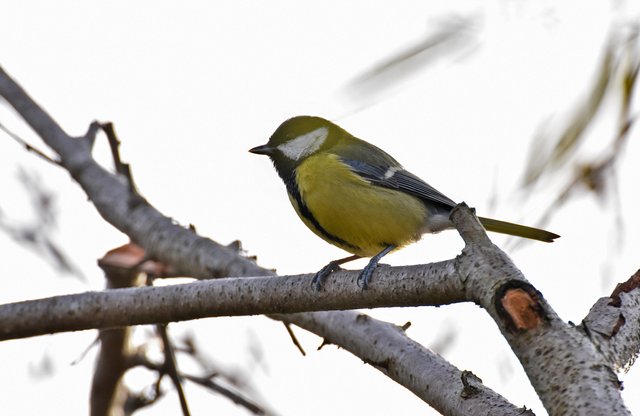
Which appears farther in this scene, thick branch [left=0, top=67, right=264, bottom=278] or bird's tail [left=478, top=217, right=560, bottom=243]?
thick branch [left=0, top=67, right=264, bottom=278]

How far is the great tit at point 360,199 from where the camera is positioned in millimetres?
3740

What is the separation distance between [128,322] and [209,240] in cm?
100

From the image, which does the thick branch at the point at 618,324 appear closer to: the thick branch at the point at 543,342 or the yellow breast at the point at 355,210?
the thick branch at the point at 543,342

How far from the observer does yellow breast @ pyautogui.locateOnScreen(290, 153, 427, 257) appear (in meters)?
3.73

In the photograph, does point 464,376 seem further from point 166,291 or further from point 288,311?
point 166,291

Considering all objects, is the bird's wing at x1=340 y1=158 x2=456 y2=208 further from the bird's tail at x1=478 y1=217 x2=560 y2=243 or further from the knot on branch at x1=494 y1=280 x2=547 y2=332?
the knot on branch at x1=494 y1=280 x2=547 y2=332

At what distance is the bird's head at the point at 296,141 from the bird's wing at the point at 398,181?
0.89 ft

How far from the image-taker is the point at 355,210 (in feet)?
12.3

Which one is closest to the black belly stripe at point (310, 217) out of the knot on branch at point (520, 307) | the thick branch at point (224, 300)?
the thick branch at point (224, 300)

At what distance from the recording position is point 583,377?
1869 millimetres

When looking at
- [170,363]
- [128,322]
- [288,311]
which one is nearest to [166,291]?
[128,322]

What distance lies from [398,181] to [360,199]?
1.17 ft

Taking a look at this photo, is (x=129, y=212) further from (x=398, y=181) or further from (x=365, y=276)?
(x=365, y=276)

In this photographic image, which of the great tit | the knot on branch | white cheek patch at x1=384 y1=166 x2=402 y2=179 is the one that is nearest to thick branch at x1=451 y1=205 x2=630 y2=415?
the knot on branch
